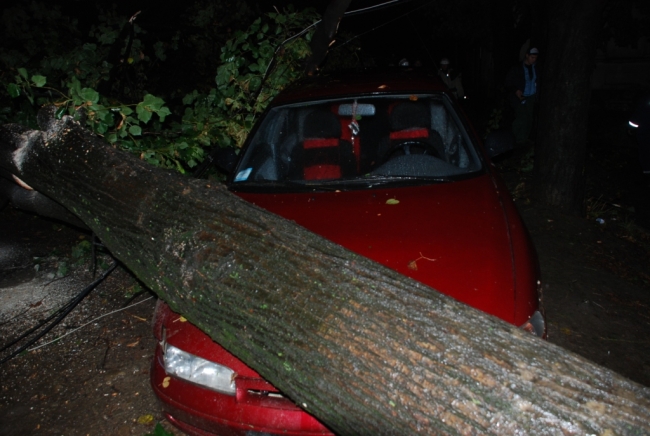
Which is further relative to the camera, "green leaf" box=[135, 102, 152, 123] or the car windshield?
"green leaf" box=[135, 102, 152, 123]

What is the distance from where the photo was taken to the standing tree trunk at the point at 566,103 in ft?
16.8

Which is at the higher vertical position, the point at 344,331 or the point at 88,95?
the point at 88,95

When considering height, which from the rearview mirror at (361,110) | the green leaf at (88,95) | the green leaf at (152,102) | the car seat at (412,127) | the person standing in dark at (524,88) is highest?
the green leaf at (88,95)

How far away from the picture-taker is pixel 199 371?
2320 mm

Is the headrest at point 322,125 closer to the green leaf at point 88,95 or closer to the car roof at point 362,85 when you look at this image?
the car roof at point 362,85

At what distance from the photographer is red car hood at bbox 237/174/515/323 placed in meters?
2.34

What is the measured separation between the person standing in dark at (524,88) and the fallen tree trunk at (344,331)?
24.6ft

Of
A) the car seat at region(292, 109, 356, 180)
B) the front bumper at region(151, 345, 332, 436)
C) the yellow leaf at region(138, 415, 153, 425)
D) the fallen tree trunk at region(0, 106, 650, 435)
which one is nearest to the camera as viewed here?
the fallen tree trunk at region(0, 106, 650, 435)

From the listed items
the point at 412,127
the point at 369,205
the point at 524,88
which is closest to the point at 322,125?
the point at 412,127

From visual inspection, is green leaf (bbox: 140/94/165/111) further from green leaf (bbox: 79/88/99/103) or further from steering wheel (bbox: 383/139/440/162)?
steering wheel (bbox: 383/139/440/162)

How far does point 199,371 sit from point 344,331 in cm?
80

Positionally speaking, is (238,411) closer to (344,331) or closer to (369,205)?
(344,331)

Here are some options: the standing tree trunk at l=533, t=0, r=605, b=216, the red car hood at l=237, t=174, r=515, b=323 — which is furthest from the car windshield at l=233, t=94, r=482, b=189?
the standing tree trunk at l=533, t=0, r=605, b=216

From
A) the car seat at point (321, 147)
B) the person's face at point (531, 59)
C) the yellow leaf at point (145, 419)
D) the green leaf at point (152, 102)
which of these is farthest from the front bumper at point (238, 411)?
the person's face at point (531, 59)
